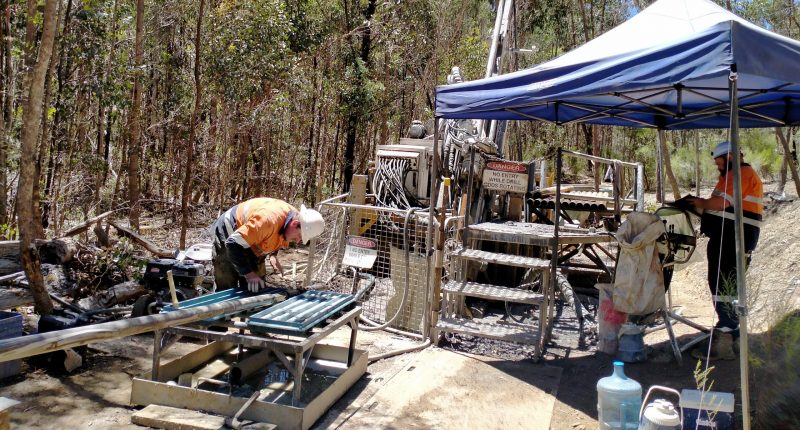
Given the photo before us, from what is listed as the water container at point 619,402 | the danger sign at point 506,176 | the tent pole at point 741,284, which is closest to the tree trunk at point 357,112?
the danger sign at point 506,176

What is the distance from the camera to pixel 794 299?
20.4 feet

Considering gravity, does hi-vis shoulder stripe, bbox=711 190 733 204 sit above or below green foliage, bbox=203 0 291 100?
below

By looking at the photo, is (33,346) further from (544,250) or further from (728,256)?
(544,250)

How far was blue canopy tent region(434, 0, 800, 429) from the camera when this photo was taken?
398 centimetres

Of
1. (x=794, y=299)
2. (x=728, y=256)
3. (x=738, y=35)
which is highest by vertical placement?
(x=738, y=35)

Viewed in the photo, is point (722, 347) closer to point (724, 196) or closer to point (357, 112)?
point (724, 196)

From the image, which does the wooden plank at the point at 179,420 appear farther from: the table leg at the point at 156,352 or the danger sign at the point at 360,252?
the danger sign at the point at 360,252

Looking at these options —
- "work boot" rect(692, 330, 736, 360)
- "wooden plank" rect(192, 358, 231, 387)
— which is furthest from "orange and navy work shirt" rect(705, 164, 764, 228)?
"wooden plank" rect(192, 358, 231, 387)

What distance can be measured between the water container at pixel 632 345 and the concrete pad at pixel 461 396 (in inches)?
26.7

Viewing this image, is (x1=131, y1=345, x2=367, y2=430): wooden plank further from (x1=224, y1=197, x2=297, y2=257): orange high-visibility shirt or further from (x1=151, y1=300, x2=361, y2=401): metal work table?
(x1=224, y1=197, x2=297, y2=257): orange high-visibility shirt

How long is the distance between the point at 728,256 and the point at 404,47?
1307 cm

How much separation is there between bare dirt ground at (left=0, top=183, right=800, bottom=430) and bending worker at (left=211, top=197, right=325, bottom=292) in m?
1.23

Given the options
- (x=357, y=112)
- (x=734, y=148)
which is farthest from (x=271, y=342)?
(x=357, y=112)


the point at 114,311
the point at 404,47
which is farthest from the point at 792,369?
the point at 404,47
